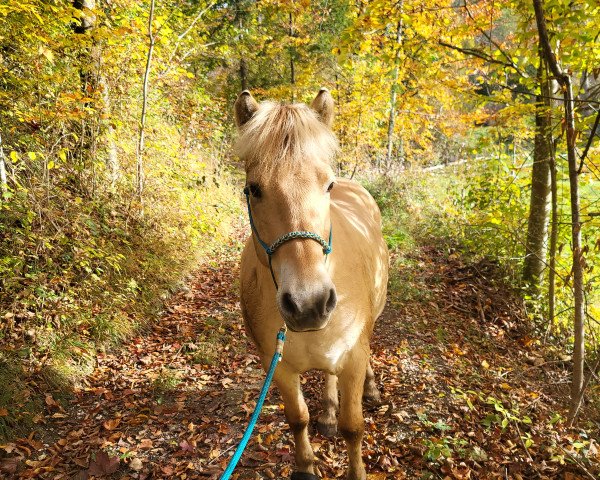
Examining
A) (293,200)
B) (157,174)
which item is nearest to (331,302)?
(293,200)

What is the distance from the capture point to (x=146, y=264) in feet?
19.3

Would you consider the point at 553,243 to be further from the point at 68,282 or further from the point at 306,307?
the point at 68,282

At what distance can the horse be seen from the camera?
5.45ft

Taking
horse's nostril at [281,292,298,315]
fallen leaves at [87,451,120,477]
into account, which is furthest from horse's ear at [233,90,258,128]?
fallen leaves at [87,451,120,477]

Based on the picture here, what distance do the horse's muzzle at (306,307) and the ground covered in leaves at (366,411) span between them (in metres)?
2.17

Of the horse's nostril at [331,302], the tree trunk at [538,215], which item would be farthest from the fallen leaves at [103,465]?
the tree trunk at [538,215]

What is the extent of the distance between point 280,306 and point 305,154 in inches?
32.0

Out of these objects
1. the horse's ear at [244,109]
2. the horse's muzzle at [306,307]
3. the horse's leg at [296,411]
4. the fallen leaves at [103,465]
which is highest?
the horse's ear at [244,109]

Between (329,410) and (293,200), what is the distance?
255 centimetres

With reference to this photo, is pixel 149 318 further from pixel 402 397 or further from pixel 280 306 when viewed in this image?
pixel 280 306

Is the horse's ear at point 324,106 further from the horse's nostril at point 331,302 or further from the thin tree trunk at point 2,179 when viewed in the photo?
the thin tree trunk at point 2,179

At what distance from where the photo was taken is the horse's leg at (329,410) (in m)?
3.41

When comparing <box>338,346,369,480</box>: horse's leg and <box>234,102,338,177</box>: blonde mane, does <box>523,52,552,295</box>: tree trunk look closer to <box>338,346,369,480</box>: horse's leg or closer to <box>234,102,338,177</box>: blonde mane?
<box>338,346,369,480</box>: horse's leg

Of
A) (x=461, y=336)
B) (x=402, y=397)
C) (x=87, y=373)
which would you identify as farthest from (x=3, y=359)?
(x=461, y=336)
